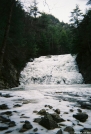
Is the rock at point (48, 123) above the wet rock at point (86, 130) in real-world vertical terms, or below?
above

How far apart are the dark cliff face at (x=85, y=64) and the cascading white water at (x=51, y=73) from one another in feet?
2.58

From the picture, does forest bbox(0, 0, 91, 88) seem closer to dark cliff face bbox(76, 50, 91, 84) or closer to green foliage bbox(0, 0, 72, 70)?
green foliage bbox(0, 0, 72, 70)

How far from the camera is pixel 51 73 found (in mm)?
25750

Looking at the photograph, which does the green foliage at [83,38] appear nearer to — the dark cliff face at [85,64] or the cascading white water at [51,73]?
the dark cliff face at [85,64]

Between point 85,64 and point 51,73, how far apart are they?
6.26 m

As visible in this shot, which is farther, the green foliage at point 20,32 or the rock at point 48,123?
the green foliage at point 20,32

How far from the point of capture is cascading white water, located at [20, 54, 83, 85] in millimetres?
22891

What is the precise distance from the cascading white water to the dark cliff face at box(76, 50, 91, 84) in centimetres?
79

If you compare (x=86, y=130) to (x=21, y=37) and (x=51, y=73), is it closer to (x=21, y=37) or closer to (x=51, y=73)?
(x=21, y=37)

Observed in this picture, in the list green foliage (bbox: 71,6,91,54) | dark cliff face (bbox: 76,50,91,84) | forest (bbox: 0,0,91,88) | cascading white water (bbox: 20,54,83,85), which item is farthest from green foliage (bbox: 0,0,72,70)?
dark cliff face (bbox: 76,50,91,84)

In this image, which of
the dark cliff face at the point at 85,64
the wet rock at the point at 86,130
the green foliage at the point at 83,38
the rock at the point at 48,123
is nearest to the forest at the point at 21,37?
the green foliage at the point at 83,38

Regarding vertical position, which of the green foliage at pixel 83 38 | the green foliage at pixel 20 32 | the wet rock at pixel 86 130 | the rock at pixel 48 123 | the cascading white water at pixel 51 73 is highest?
the green foliage at pixel 83 38

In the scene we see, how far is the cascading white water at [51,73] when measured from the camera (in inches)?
901

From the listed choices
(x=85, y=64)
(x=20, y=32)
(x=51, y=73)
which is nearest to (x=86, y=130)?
(x=20, y=32)
